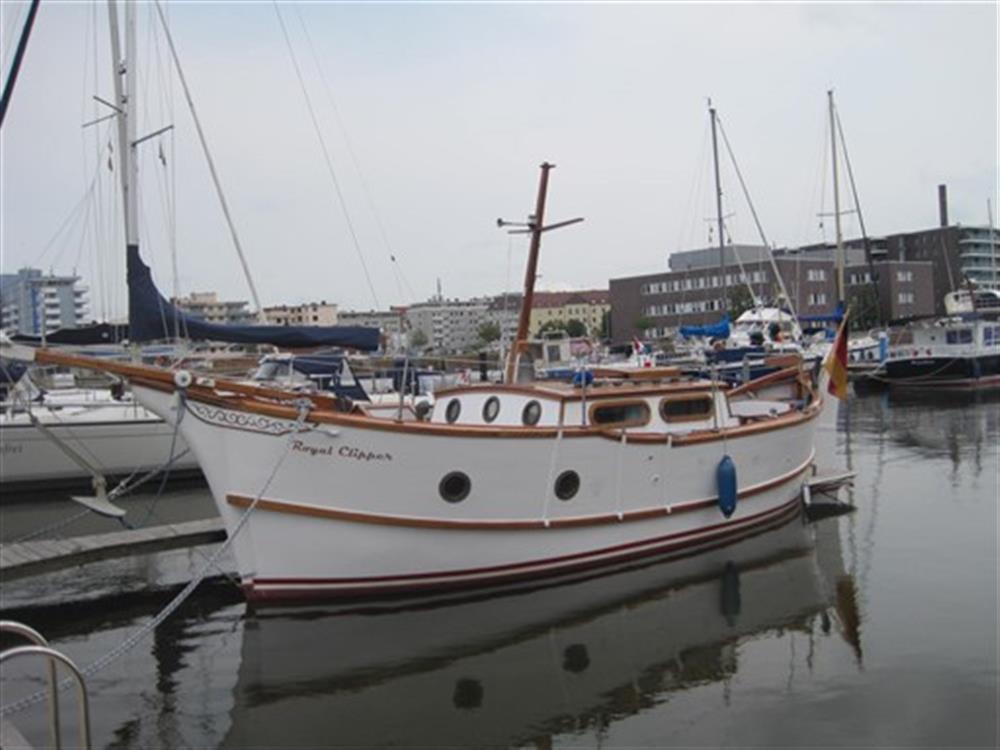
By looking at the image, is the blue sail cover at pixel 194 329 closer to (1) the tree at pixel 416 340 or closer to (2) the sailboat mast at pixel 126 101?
(1) the tree at pixel 416 340

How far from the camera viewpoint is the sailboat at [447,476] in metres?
10.4

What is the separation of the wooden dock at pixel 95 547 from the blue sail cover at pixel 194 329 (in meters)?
2.72

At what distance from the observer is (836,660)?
904 centimetres

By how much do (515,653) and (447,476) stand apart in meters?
2.31

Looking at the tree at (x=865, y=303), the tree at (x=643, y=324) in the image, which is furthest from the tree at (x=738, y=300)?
the tree at (x=643, y=324)

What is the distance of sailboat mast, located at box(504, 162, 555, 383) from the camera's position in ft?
46.7

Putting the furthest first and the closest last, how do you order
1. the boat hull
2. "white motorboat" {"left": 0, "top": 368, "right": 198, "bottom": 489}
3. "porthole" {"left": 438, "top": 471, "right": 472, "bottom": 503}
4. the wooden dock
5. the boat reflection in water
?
1. the boat hull
2. "white motorboat" {"left": 0, "top": 368, "right": 198, "bottom": 489}
3. the wooden dock
4. "porthole" {"left": 438, "top": 471, "right": 472, "bottom": 503}
5. the boat reflection in water

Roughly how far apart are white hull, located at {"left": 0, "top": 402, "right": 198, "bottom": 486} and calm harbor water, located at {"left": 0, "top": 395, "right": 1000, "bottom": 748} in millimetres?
6938

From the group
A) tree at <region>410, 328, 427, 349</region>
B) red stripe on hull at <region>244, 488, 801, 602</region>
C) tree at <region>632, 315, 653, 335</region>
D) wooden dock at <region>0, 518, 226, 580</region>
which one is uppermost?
tree at <region>632, 315, 653, 335</region>

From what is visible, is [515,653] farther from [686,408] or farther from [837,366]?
[837,366]

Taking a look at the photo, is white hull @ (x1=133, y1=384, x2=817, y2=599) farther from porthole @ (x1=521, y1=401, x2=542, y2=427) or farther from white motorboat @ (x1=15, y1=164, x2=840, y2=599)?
porthole @ (x1=521, y1=401, x2=542, y2=427)

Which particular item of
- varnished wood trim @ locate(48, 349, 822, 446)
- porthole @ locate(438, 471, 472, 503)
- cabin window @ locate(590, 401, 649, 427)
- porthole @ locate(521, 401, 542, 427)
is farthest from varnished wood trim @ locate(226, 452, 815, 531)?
porthole @ locate(521, 401, 542, 427)

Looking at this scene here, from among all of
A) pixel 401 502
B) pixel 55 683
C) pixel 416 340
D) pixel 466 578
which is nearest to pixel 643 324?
pixel 416 340

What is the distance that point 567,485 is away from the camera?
11648 mm
